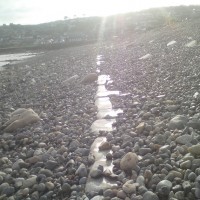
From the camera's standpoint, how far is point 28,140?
6.32 meters

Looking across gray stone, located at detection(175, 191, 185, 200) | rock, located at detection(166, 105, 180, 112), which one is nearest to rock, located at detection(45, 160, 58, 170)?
gray stone, located at detection(175, 191, 185, 200)

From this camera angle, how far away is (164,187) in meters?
3.53

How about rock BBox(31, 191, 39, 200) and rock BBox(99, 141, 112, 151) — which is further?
rock BBox(99, 141, 112, 151)

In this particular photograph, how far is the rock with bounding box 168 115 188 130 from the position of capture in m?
5.34

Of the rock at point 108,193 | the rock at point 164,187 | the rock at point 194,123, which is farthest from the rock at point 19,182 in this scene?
the rock at point 194,123

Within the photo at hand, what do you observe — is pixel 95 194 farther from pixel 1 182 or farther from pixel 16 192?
pixel 1 182

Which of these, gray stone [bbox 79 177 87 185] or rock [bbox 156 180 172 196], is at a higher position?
rock [bbox 156 180 172 196]

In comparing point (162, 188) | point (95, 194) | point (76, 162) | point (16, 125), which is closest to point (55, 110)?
point (16, 125)

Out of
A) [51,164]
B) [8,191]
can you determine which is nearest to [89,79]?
[51,164]

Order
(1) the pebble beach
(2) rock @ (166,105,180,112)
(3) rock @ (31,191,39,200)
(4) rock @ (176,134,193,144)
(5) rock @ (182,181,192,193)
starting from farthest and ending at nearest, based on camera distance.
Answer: (2) rock @ (166,105,180,112) < (4) rock @ (176,134,193,144) < (3) rock @ (31,191,39,200) < (1) the pebble beach < (5) rock @ (182,181,192,193)

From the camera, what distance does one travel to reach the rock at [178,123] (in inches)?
210

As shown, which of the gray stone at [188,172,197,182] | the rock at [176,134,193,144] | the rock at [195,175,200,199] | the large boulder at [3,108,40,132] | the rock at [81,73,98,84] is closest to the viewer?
the rock at [195,175,200,199]

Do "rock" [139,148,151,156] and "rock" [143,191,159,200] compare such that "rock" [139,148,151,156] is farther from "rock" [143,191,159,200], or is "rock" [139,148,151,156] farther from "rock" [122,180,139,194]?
"rock" [143,191,159,200]

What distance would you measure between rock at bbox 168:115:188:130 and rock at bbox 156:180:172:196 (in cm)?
184
